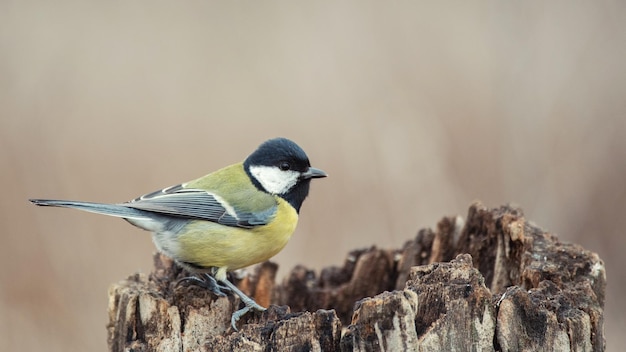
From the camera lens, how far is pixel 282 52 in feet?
22.1

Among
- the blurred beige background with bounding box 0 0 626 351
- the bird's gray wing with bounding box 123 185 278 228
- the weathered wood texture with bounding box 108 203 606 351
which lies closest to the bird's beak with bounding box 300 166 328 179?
the bird's gray wing with bounding box 123 185 278 228

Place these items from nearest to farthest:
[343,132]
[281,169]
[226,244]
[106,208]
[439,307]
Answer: [439,307], [106,208], [226,244], [281,169], [343,132]

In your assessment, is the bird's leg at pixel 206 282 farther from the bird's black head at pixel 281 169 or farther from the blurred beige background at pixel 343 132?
the blurred beige background at pixel 343 132

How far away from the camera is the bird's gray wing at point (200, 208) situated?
3857mm

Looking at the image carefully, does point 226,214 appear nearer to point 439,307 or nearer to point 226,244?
point 226,244

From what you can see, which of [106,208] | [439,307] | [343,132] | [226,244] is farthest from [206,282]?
[343,132]

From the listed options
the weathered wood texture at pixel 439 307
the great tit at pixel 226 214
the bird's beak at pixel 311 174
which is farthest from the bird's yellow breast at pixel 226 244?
the bird's beak at pixel 311 174

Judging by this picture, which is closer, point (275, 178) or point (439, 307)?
point (439, 307)

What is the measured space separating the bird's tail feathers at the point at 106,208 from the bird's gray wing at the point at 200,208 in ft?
0.12

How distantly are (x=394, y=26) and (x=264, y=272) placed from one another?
9.59 feet

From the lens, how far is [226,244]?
3824mm

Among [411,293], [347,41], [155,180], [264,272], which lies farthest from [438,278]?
[347,41]

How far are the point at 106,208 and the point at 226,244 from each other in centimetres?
66

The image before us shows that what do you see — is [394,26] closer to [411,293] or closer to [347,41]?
[347,41]
